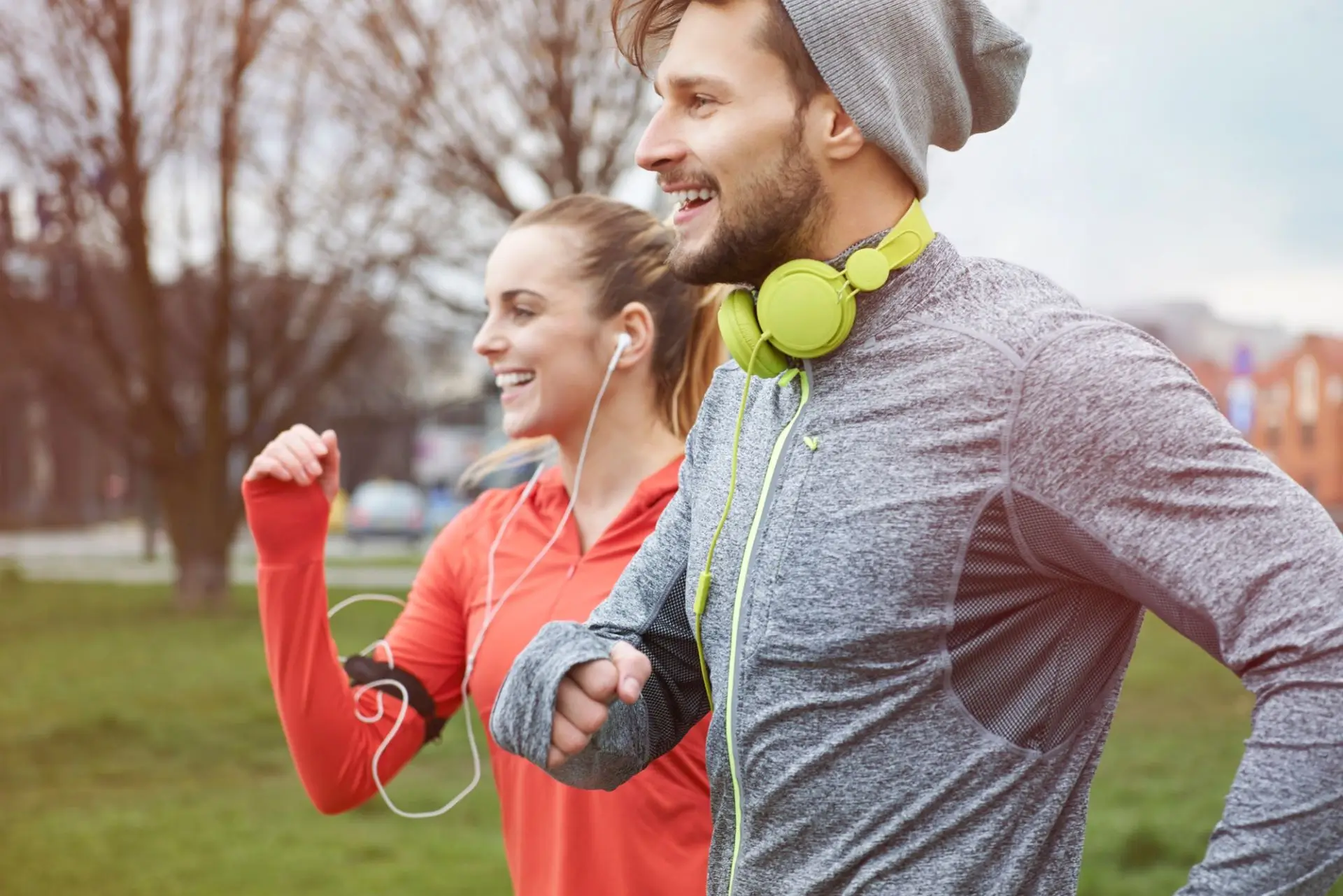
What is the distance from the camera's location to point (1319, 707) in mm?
1201

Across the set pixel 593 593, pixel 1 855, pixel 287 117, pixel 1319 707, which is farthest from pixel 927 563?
pixel 287 117

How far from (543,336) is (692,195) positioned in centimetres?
109

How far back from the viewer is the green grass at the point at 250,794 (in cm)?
554

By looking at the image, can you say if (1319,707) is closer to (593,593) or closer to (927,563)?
(927,563)

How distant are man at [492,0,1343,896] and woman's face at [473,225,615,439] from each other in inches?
40.4

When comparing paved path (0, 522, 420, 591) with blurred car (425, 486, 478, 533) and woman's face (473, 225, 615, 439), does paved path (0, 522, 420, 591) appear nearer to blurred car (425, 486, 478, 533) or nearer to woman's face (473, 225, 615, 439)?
blurred car (425, 486, 478, 533)

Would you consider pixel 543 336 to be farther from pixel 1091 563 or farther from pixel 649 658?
pixel 1091 563

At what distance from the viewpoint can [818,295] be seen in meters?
1.52

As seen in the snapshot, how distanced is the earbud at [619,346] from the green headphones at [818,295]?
3.80 feet

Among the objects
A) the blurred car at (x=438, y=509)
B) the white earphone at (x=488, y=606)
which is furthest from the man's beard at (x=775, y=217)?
the blurred car at (x=438, y=509)

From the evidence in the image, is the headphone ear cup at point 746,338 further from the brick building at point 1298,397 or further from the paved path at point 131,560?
the paved path at point 131,560

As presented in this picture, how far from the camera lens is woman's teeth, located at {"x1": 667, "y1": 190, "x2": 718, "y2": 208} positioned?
1.62 meters

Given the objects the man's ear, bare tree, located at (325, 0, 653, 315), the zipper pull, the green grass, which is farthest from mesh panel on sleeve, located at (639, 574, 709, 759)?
bare tree, located at (325, 0, 653, 315)

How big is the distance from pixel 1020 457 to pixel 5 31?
1171cm
